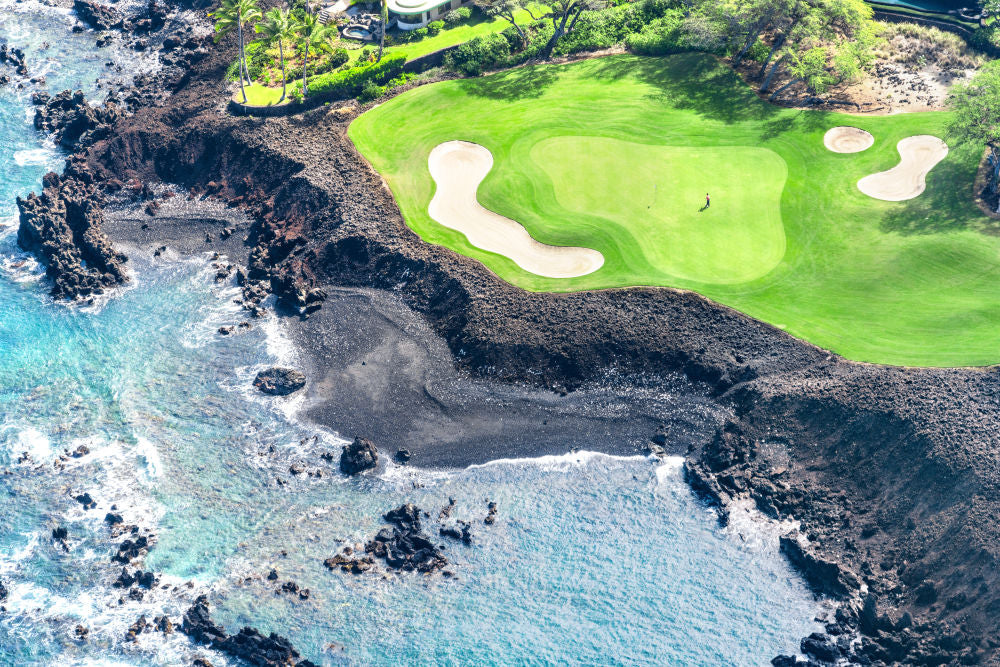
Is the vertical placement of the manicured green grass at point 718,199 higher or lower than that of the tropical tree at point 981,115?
lower

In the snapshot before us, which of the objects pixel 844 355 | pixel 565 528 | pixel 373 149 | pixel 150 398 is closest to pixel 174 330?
pixel 150 398

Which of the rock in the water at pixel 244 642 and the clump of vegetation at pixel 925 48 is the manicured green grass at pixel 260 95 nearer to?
the rock in the water at pixel 244 642

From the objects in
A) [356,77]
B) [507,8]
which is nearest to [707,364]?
[507,8]

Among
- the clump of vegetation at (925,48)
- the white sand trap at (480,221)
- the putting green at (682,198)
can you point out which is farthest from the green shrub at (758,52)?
the white sand trap at (480,221)

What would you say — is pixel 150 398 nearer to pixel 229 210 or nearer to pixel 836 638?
pixel 229 210

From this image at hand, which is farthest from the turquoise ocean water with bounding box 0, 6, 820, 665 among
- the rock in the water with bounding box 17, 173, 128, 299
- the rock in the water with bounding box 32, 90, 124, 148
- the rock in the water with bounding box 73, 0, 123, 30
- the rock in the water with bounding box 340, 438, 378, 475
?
the rock in the water with bounding box 73, 0, 123, 30

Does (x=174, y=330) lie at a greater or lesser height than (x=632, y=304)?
lesser

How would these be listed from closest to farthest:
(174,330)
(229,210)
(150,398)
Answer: (150,398) → (174,330) → (229,210)

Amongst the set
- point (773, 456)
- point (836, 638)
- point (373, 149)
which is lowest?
point (836, 638)
